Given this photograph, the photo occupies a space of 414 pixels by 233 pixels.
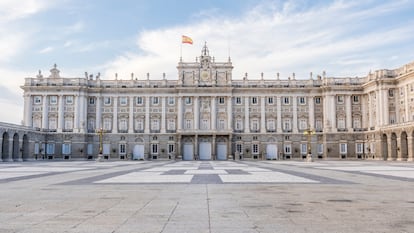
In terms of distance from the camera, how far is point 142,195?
14.0 meters

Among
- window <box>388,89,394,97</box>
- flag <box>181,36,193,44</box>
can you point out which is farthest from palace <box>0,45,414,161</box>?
flag <box>181,36,193,44</box>

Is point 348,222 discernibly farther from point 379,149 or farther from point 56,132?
point 56,132

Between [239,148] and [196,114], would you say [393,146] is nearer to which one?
[239,148]

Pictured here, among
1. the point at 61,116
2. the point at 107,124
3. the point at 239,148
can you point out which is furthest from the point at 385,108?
the point at 61,116

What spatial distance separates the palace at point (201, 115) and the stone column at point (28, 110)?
6.4 inches

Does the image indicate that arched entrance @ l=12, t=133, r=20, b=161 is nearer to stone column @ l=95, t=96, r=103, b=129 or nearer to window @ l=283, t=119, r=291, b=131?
stone column @ l=95, t=96, r=103, b=129

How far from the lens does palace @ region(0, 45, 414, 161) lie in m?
76.1

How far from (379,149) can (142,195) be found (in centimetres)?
6212

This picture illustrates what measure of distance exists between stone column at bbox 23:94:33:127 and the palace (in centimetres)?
16

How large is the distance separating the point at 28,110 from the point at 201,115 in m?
30.5

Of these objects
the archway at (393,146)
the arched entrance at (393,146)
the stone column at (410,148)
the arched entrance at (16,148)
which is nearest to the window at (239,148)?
the arched entrance at (393,146)

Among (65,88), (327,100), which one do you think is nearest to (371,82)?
(327,100)

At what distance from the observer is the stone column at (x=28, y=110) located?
7662 cm

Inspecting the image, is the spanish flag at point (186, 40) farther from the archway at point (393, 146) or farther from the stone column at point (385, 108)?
the archway at point (393, 146)
